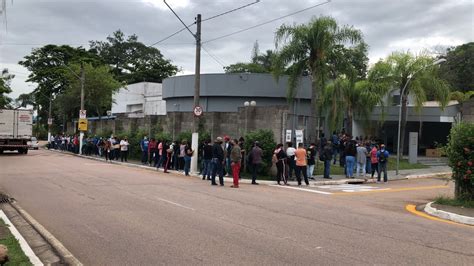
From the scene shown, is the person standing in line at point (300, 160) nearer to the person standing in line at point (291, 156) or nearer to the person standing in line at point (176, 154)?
the person standing in line at point (291, 156)

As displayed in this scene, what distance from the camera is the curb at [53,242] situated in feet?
21.1

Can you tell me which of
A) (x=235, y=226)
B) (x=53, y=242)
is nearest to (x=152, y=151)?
(x=235, y=226)

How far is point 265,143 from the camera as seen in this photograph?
66.6 feet

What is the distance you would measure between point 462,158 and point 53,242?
10266 millimetres

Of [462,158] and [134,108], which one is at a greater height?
[134,108]

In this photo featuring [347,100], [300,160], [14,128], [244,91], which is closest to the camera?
[300,160]

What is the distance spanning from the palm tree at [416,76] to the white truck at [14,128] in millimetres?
25214

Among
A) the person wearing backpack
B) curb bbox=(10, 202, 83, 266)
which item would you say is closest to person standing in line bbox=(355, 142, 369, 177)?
the person wearing backpack

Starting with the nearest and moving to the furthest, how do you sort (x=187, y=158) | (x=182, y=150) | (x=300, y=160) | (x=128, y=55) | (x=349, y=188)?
(x=349, y=188) < (x=300, y=160) < (x=187, y=158) < (x=182, y=150) < (x=128, y=55)

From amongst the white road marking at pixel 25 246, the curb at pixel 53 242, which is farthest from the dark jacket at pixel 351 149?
the white road marking at pixel 25 246

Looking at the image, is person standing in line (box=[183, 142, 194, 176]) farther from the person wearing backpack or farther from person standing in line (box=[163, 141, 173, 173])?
the person wearing backpack

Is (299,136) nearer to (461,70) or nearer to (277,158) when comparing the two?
(277,158)

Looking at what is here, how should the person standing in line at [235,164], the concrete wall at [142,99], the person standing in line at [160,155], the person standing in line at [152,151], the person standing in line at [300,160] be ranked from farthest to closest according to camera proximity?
the concrete wall at [142,99]
the person standing in line at [152,151]
the person standing in line at [160,155]
the person standing in line at [300,160]
the person standing in line at [235,164]

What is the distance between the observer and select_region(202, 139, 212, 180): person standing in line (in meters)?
18.4
